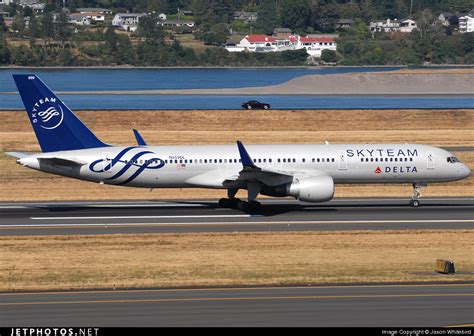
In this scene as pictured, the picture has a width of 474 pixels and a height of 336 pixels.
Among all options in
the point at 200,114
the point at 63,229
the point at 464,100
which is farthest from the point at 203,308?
the point at 464,100

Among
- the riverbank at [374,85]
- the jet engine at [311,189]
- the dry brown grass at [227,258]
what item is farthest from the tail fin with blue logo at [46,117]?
the riverbank at [374,85]

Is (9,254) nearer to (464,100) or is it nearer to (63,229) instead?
(63,229)

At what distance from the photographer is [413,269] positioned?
41000 millimetres

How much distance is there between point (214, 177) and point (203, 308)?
24.8 metres

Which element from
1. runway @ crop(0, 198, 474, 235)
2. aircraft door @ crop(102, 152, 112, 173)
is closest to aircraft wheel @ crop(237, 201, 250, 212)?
runway @ crop(0, 198, 474, 235)

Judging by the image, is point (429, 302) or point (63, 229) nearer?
point (429, 302)

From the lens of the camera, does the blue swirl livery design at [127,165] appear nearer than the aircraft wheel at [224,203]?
Yes

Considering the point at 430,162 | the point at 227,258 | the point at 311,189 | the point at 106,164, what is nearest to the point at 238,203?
the point at 311,189

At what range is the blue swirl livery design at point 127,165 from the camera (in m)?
56.6

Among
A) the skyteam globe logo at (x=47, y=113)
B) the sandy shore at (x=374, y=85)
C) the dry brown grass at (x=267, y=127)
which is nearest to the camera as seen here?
the skyteam globe logo at (x=47, y=113)

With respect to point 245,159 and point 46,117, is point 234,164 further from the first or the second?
point 46,117

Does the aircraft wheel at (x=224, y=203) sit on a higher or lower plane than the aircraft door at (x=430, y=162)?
lower

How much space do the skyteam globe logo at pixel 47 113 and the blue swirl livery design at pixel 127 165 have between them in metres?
3.27

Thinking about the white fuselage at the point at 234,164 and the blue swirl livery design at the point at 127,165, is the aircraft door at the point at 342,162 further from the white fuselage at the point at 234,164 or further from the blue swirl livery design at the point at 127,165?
the blue swirl livery design at the point at 127,165
